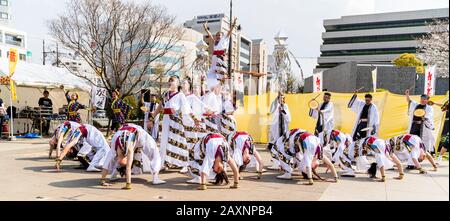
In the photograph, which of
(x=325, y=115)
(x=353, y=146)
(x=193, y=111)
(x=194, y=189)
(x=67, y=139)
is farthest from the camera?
(x=325, y=115)

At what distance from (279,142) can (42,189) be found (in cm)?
385

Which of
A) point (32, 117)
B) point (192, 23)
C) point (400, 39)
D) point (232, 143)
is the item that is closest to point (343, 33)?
point (400, 39)

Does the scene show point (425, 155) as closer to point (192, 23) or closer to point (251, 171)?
point (251, 171)

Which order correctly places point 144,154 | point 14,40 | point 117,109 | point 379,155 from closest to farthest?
point 144,154
point 379,155
point 117,109
point 14,40

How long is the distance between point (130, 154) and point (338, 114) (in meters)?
7.94

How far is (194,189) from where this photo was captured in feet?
18.6

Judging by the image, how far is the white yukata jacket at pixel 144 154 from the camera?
5.70 m

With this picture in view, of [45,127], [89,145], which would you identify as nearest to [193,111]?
[89,145]

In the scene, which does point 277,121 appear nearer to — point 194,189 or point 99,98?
point 194,189

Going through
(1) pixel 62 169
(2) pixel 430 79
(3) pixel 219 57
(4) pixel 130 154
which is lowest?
(1) pixel 62 169

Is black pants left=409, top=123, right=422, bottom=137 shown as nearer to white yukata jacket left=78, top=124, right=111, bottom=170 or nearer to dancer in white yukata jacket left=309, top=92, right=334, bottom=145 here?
dancer in white yukata jacket left=309, top=92, right=334, bottom=145

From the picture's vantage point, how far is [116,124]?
1182 cm

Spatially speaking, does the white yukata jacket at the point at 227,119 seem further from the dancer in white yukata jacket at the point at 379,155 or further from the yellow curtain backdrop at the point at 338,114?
the yellow curtain backdrop at the point at 338,114

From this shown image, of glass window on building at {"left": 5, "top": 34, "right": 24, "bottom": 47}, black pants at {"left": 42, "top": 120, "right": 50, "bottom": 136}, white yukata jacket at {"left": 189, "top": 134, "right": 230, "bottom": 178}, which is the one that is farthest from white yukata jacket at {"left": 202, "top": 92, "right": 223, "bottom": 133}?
glass window on building at {"left": 5, "top": 34, "right": 24, "bottom": 47}
